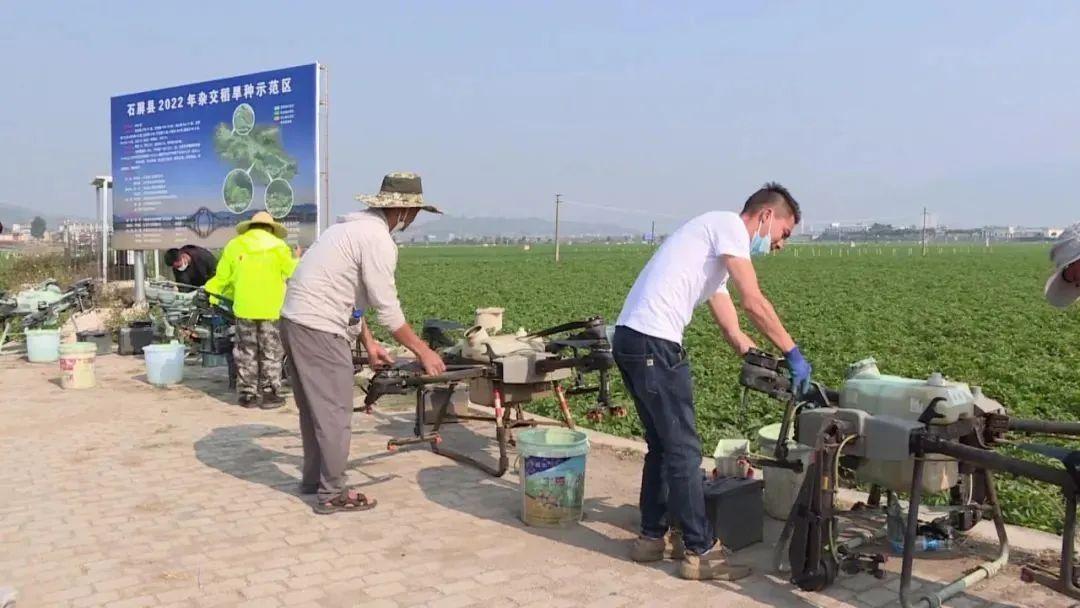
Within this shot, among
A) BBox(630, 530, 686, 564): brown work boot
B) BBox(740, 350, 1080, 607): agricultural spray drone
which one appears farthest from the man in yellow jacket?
BBox(740, 350, 1080, 607): agricultural spray drone

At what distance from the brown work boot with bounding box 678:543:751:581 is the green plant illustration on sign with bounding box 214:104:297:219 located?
8.49m

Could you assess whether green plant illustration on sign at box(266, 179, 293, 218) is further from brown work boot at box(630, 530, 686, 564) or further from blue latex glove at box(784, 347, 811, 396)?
blue latex glove at box(784, 347, 811, 396)

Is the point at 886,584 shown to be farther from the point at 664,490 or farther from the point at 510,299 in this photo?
the point at 510,299

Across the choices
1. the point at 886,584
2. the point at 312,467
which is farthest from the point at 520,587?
the point at 312,467

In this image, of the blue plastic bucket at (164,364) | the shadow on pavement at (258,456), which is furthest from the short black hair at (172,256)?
the shadow on pavement at (258,456)

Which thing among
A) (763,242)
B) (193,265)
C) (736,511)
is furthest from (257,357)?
(763,242)

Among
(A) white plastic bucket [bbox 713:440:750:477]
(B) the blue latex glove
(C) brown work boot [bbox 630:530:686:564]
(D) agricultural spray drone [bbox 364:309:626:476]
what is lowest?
(C) brown work boot [bbox 630:530:686:564]

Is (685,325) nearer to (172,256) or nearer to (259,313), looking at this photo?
(259,313)

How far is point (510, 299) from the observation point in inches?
961

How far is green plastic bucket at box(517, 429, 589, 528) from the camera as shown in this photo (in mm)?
4844

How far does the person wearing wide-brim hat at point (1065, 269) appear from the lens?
116 inches

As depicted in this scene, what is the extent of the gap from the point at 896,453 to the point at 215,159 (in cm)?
1120

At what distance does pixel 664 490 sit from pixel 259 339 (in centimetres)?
535

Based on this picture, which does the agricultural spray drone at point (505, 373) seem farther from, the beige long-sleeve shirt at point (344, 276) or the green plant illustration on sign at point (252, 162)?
the green plant illustration on sign at point (252, 162)
